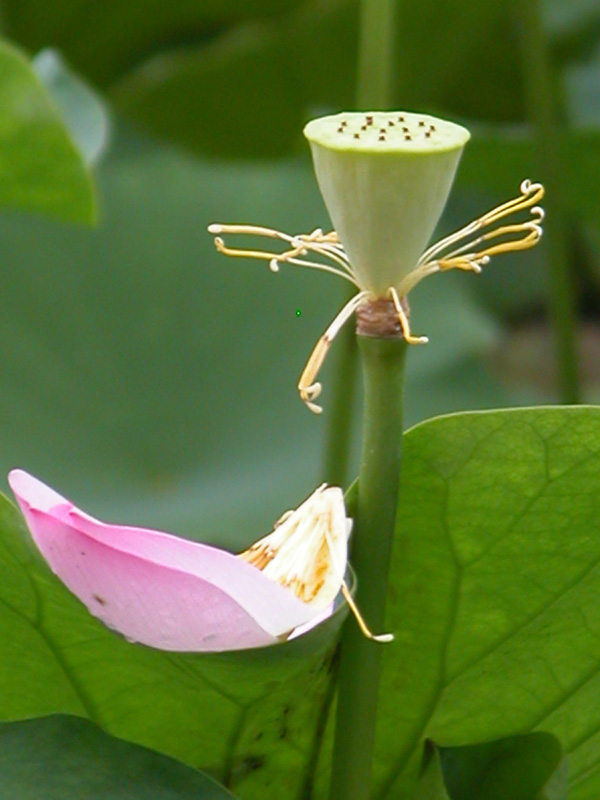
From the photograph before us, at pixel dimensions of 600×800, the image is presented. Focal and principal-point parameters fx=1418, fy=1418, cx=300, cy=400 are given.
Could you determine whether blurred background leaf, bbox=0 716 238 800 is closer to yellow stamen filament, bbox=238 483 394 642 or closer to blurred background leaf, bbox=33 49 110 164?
yellow stamen filament, bbox=238 483 394 642

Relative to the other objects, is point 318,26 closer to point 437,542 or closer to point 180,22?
point 180,22

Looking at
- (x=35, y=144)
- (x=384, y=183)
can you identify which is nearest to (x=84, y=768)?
(x=384, y=183)

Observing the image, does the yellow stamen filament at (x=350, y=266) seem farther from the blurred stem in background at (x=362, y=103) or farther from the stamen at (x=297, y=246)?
the blurred stem in background at (x=362, y=103)

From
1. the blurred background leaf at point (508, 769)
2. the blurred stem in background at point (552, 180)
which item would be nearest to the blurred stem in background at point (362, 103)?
the blurred stem in background at point (552, 180)

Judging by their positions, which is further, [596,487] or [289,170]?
[289,170]

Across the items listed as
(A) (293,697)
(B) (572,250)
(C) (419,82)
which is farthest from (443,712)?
(B) (572,250)

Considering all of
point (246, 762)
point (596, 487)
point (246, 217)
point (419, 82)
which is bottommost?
point (246, 762)
